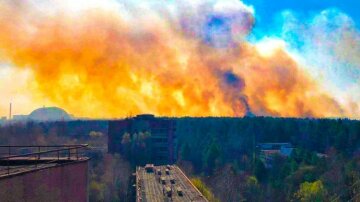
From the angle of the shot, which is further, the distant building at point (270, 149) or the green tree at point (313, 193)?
the distant building at point (270, 149)

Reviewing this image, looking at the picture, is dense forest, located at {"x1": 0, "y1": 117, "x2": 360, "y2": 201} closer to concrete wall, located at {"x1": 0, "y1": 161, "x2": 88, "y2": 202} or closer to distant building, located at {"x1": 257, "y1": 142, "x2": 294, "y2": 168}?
distant building, located at {"x1": 257, "y1": 142, "x2": 294, "y2": 168}

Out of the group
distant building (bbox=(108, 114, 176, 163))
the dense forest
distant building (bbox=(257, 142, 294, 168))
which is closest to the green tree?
the dense forest

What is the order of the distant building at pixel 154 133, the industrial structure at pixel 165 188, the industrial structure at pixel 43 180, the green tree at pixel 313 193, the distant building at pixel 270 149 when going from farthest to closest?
the distant building at pixel 270 149
the distant building at pixel 154 133
the green tree at pixel 313 193
the industrial structure at pixel 165 188
the industrial structure at pixel 43 180

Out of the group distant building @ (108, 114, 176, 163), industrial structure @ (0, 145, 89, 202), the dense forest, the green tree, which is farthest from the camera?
distant building @ (108, 114, 176, 163)

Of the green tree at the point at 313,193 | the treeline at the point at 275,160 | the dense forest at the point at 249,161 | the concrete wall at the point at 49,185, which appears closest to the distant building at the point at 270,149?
the dense forest at the point at 249,161

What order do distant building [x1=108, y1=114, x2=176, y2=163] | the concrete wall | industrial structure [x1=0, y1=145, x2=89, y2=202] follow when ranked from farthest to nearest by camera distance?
distant building [x1=108, y1=114, x2=176, y2=163] → industrial structure [x1=0, y1=145, x2=89, y2=202] → the concrete wall

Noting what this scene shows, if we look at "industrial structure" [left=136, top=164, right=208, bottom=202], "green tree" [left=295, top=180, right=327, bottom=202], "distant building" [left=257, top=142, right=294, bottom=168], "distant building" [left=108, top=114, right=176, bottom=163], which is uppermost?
"distant building" [left=108, top=114, right=176, bottom=163]

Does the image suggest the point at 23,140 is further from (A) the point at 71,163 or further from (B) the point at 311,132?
(A) the point at 71,163

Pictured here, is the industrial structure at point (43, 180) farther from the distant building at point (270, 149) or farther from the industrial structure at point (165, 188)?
the distant building at point (270, 149)
